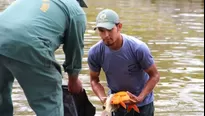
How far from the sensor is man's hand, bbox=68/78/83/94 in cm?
444

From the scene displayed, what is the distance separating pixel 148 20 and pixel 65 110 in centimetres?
1343

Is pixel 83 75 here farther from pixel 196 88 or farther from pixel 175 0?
pixel 175 0

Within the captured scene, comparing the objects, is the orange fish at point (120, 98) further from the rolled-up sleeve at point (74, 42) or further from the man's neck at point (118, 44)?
the rolled-up sleeve at point (74, 42)

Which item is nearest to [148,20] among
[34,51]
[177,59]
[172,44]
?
[172,44]

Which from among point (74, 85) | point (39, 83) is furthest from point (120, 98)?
point (39, 83)

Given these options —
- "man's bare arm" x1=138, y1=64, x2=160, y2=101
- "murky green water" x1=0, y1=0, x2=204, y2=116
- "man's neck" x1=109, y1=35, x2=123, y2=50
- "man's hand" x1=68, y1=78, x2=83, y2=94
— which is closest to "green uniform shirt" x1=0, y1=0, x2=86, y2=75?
"man's hand" x1=68, y1=78, x2=83, y2=94

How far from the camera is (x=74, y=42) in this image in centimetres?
418

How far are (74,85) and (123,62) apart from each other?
1.92ft

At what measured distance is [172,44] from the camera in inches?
501

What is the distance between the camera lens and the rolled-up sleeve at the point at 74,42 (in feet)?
13.6

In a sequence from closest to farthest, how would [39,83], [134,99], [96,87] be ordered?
[39,83]
[134,99]
[96,87]

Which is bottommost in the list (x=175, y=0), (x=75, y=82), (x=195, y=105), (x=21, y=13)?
(x=175, y=0)

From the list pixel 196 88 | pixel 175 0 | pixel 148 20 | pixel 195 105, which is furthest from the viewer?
pixel 175 0

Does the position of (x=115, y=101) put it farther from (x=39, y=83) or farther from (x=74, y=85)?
(x=39, y=83)
